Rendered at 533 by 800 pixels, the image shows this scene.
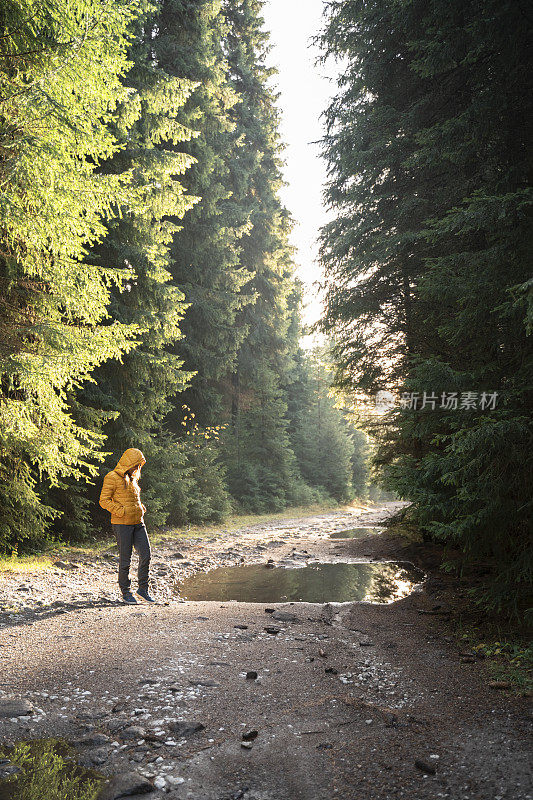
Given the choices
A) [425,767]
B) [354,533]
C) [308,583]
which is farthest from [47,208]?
[354,533]

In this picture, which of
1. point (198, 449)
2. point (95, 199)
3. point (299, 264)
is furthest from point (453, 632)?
point (299, 264)

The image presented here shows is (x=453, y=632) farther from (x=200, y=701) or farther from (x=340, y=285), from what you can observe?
(x=340, y=285)

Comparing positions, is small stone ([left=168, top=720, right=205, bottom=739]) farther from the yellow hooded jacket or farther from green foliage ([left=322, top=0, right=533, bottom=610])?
the yellow hooded jacket

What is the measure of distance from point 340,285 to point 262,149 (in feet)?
61.2

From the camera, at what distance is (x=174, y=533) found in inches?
600

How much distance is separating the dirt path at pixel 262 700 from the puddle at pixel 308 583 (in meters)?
1.18

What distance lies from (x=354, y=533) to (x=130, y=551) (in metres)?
12.1

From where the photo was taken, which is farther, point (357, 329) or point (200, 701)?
point (357, 329)

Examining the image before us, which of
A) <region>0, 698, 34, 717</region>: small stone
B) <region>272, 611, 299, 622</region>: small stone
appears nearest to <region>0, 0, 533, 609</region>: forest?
<region>272, 611, 299, 622</region>: small stone

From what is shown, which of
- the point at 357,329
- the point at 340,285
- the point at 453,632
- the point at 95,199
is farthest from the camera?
the point at 340,285

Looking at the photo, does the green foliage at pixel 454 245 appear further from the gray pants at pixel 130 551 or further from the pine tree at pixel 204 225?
the pine tree at pixel 204 225

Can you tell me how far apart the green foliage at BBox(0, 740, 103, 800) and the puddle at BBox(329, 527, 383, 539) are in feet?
45.9

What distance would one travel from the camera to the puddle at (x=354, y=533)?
1695cm

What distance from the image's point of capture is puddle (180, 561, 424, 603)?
8578 millimetres
